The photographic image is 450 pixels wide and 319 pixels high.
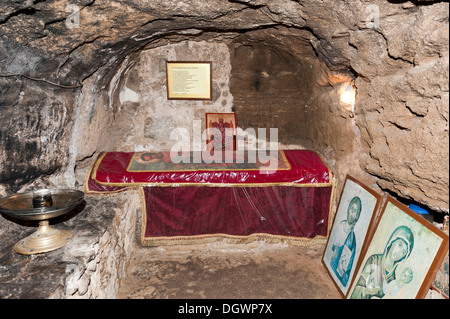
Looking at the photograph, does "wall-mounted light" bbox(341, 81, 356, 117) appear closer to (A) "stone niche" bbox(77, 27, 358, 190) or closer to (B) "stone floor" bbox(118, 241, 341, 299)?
(A) "stone niche" bbox(77, 27, 358, 190)

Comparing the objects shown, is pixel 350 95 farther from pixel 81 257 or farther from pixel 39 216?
pixel 39 216

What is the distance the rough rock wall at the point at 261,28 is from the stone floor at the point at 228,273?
132cm

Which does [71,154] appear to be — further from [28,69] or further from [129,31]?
[129,31]

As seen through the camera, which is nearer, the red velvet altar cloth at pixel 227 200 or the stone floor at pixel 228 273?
the stone floor at pixel 228 273

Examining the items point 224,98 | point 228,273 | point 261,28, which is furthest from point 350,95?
point 228,273

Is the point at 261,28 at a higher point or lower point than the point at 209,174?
higher

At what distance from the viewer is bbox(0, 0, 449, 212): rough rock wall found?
2164mm

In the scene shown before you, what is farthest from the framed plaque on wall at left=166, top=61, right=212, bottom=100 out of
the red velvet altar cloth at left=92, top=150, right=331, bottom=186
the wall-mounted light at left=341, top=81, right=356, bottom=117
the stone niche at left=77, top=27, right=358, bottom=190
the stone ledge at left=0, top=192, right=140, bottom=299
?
the wall-mounted light at left=341, top=81, right=356, bottom=117

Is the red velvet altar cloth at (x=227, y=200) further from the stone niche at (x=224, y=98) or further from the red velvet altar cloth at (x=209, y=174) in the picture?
the stone niche at (x=224, y=98)

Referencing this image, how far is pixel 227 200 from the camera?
148 inches

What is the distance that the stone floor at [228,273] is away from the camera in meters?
3.11

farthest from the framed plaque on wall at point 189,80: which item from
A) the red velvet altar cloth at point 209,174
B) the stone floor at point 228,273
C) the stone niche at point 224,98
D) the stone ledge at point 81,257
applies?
the stone floor at point 228,273

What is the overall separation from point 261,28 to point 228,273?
118 inches

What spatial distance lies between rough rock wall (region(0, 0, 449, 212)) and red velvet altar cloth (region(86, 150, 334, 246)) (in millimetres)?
676
